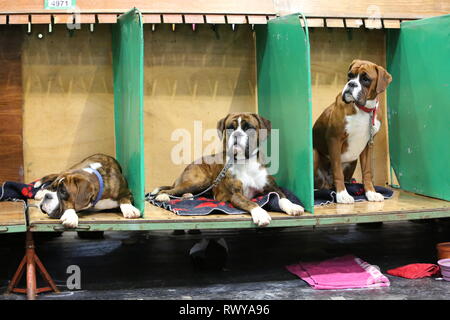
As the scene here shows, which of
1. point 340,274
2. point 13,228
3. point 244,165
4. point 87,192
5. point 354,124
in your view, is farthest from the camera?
point 354,124

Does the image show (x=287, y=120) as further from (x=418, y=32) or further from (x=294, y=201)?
(x=418, y=32)

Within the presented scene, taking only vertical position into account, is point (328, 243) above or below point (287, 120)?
below

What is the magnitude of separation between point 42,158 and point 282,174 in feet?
6.05

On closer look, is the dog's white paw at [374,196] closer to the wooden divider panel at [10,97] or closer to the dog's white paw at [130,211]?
the dog's white paw at [130,211]

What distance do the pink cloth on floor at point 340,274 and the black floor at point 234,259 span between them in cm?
6

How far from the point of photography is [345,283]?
4176 mm

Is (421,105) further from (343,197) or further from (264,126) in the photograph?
(264,126)

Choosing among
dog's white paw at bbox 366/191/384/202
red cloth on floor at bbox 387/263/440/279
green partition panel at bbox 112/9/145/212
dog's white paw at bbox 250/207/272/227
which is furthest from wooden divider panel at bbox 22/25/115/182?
red cloth on floor at bbox 387/263/440/279

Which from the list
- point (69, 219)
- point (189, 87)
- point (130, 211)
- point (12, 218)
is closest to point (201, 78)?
point (189, 87)

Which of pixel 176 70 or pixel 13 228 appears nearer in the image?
pixel 13 228

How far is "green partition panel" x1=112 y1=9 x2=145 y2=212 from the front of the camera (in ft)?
13.6

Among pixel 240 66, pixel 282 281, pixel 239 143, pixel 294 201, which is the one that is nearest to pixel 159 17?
pixel 240 66

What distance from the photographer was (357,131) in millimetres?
4711

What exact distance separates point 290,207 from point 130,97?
1.27 metres
